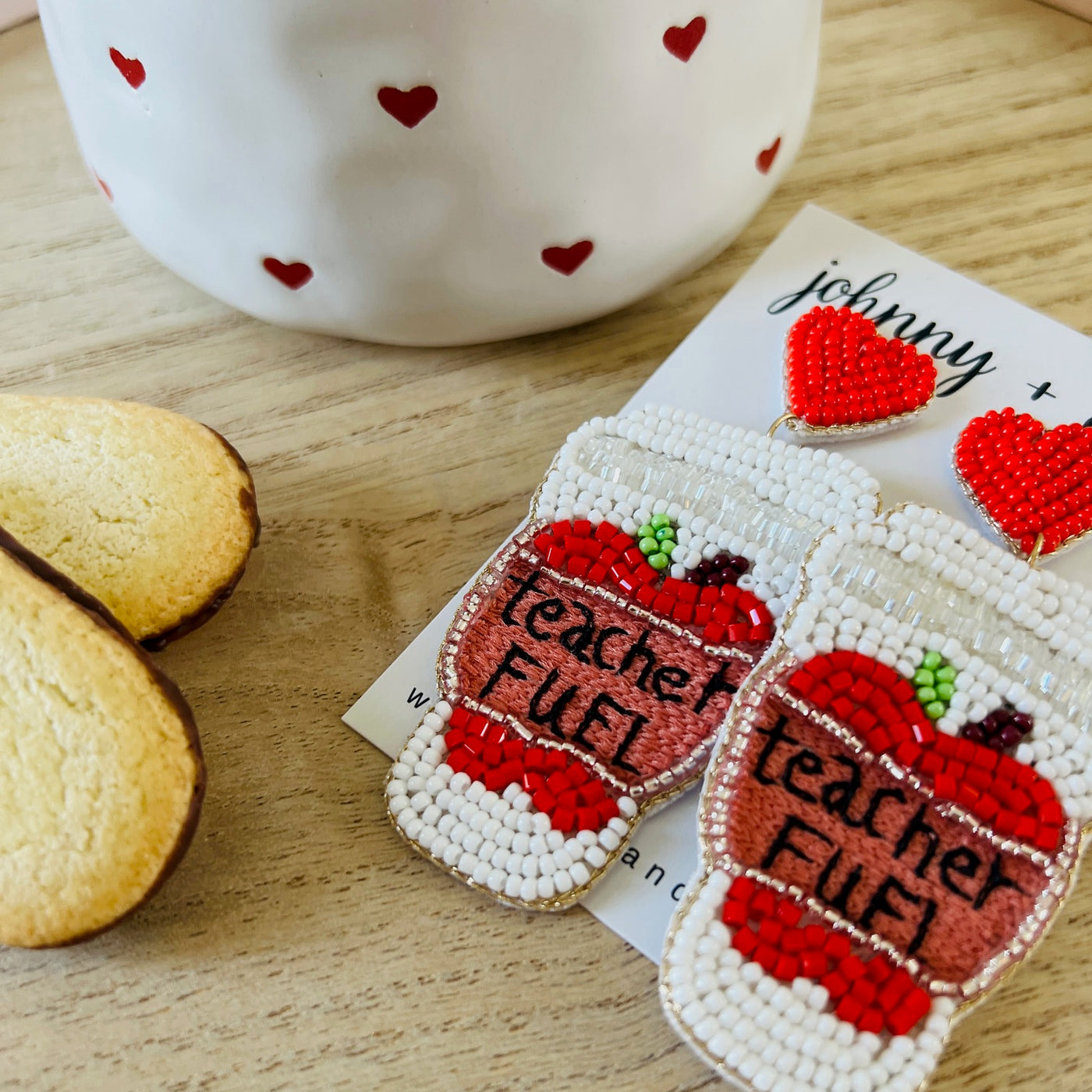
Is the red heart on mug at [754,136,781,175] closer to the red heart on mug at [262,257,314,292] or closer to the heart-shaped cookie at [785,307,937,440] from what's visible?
the heart-shaped cookie at [785,307,937,440]

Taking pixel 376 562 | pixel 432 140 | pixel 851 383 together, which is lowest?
pixel 376 562

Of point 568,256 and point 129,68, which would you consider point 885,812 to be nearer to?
point 568,256

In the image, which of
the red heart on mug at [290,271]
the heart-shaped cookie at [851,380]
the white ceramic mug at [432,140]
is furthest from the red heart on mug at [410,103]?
the heart-shaped cookie at [851,380]

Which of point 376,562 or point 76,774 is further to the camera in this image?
point 376,562

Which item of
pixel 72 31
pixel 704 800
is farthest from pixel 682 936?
pixel 72 31

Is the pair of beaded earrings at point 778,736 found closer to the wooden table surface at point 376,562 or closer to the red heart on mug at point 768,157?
the wooden table surface at point 376,562

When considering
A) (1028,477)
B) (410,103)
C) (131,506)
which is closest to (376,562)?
(131,506)
